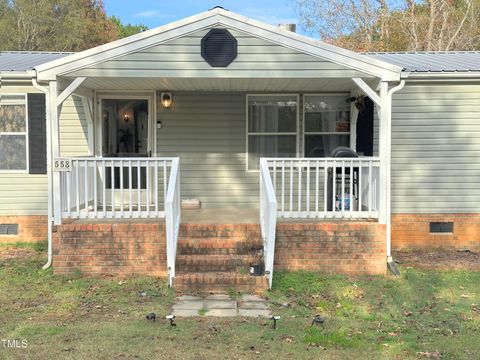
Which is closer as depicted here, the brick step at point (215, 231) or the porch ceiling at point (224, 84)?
the brick step at point (215, 231)

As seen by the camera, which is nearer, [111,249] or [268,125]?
[111,249]

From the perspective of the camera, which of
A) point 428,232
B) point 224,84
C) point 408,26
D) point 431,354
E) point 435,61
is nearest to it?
point 431,354

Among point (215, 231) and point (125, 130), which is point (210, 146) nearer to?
point (125, 130)

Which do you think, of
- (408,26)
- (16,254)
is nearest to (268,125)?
(16,254)

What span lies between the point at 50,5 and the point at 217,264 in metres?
25.9

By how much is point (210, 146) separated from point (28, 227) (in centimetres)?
347

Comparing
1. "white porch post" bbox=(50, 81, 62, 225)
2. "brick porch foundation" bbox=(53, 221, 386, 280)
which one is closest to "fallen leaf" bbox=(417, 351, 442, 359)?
"brick porch foundation" bbox=(53, 221, 386, 280)

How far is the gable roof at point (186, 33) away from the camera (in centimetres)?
636

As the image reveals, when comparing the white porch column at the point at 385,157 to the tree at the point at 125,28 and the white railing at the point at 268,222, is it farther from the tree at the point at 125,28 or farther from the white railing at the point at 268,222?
the tree at the point at 125,28

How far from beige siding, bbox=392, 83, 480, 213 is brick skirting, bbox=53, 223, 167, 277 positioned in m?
4.25

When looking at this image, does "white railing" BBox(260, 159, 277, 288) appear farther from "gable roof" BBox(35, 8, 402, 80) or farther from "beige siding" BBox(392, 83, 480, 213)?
"beige siding" BBox(392, 83, 480, 213)

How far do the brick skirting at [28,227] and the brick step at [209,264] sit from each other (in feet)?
11.1

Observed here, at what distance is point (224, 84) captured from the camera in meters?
7.69

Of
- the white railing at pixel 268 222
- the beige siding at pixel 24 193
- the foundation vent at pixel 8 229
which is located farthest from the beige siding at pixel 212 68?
the foundation vent at pixel 8 229
